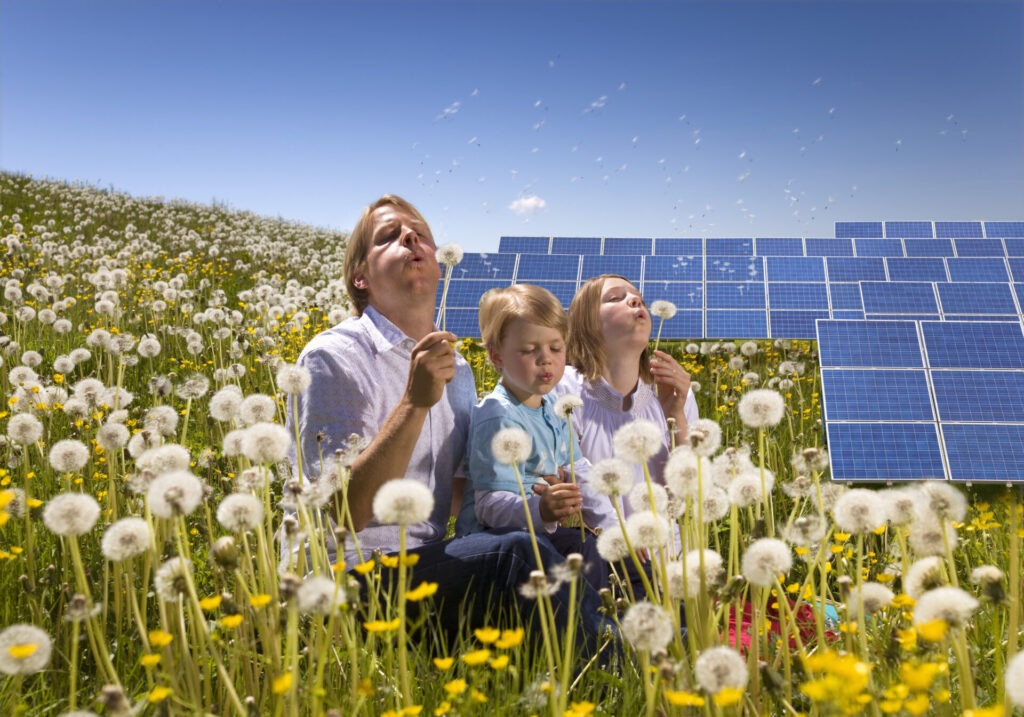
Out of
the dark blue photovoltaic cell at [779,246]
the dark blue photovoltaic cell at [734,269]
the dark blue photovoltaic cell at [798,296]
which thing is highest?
the dark blue photovoltaic cell at [779,246]

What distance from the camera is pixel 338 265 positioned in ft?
41.8

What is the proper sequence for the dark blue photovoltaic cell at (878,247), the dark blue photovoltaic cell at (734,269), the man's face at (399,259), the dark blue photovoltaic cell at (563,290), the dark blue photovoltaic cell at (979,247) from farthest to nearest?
the dark blue photovoltaic cell at (878,247) → the dark blue photovoltaic cell at (979,247) → the dark blue photovoltaic cell at (734,269) → the dark blue photovoltaic cell at (563,290) → the man's face at (399,259)

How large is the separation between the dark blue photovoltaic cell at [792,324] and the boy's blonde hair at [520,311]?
17.6ft

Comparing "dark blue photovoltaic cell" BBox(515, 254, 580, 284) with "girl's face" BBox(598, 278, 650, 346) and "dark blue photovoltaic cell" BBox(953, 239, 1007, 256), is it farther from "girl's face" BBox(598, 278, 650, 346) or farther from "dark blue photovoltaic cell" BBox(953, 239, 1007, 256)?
"dark blue photovoltaic cell" BBox(953, 239, 1007, 256)

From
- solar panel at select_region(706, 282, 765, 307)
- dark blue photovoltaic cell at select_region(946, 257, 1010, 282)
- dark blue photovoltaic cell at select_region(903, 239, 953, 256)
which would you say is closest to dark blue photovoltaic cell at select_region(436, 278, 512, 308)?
solar panel at select_region(706, 282, 765, 307)

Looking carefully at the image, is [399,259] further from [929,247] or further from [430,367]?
[929,247]

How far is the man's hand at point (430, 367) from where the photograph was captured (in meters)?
2.64

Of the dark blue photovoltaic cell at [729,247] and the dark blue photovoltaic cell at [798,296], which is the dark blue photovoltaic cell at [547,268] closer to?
the dark blue photovoltaic cell at [729,247]

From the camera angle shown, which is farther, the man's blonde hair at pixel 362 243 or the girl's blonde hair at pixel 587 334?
the girl's blonde hair at pixel 587 334

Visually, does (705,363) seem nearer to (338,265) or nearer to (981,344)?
(981,344)

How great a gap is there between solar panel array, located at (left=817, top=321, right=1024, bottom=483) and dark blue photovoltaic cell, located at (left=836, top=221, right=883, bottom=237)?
10385 mm

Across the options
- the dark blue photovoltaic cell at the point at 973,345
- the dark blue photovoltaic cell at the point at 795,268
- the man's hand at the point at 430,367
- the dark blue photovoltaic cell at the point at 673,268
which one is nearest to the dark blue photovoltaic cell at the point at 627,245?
the dark blue photovoltaic cell at the point at 673,268

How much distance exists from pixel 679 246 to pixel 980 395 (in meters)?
5.62

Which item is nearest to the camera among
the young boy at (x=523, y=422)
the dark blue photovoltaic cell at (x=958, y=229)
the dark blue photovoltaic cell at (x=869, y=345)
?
the young boy at (x=523, y=422)
